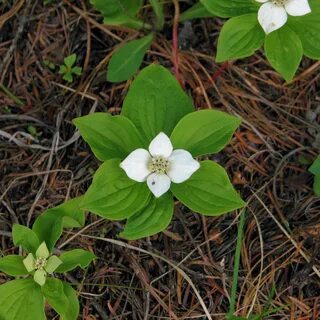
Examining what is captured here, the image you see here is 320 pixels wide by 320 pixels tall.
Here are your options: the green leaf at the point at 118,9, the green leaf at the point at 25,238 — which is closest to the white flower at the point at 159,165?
the green leaf at the point at 25,238

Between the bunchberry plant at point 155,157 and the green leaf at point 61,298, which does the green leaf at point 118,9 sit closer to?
the bunchberry plant at point 155,157

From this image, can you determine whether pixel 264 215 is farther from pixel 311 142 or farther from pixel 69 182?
pixel 69 182

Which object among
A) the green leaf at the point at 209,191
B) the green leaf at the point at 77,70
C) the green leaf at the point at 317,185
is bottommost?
the green leaf at the point at 317,185

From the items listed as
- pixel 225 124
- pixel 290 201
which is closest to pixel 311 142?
pixel 290 201

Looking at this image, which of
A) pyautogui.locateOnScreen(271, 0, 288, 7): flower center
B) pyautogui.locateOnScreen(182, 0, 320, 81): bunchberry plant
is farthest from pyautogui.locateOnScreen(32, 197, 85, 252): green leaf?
pyautogui.locateOnScreen(271, 0, 288, 7): flower center

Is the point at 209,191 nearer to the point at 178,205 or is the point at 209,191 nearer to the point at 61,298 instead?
the point at 178,205
